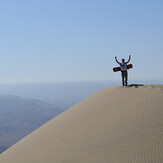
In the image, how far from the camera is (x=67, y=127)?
47.5ft

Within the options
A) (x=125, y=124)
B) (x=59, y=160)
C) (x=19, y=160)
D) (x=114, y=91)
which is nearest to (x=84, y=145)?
(x=59, y=160)

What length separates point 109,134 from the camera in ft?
39.1

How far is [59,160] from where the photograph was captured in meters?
10.8

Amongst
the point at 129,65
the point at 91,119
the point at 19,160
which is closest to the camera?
the point at 19,160

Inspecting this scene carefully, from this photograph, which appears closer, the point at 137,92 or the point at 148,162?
the point at 148,162

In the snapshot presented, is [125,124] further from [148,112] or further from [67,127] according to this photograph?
[67,127]

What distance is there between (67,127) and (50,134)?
0.87m

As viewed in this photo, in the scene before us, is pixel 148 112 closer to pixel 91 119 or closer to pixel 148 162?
pixel 91 119

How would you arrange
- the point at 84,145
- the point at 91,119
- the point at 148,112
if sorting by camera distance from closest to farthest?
the point at 84,145, the point at 148,112, the point at 91,119

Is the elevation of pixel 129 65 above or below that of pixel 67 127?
above

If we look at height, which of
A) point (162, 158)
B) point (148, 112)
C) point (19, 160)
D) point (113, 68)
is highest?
point (113, 68)

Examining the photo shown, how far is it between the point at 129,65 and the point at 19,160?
8.33 m

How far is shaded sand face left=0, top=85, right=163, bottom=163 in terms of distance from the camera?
1023 centimetres

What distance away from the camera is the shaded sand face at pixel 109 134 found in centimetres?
1023
